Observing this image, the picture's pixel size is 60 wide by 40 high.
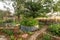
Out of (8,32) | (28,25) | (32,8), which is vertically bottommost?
(8,32)

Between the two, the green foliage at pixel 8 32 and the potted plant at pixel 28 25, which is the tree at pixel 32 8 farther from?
the green foliage at pixel 8 32

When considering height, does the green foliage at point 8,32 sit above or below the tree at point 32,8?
below

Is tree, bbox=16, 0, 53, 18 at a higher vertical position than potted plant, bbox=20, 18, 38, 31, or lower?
higher

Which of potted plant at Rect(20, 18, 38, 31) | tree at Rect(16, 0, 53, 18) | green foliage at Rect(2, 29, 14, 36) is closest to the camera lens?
green foliage at Rect(2, 29, 14, 36)

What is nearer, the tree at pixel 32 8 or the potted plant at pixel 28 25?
the potted plant at pixel 28 25

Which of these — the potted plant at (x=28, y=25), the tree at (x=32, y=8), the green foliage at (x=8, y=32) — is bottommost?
the green foliage at (x=8, y=32)

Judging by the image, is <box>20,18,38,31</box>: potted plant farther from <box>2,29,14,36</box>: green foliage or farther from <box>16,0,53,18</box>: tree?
<box>16,0,53,18</box>: tree

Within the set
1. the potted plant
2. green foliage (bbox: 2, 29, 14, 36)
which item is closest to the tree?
the potted plant

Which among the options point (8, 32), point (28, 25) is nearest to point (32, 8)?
point (28, 25)

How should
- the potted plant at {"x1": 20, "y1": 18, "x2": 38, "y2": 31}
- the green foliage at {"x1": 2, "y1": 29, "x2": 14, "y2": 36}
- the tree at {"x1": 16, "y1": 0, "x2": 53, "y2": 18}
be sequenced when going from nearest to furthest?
the green foliage at {"x1": 2, "y1": 29, "x2": 14, "y2": 36} → the potted plant at {"x1": 20, "y1": 18, "x2": 38, "y2": 31} → the tree at {"x1": 16, "y1": 0, "x2": 53, "y2": 18}

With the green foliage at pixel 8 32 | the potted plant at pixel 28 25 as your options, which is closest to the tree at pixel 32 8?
the potted plant at pixel 28 25

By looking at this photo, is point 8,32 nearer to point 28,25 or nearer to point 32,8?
point 28,25

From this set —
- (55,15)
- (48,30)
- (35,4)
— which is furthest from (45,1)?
(48,30)

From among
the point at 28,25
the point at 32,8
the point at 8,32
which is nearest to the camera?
the point at 8,32
